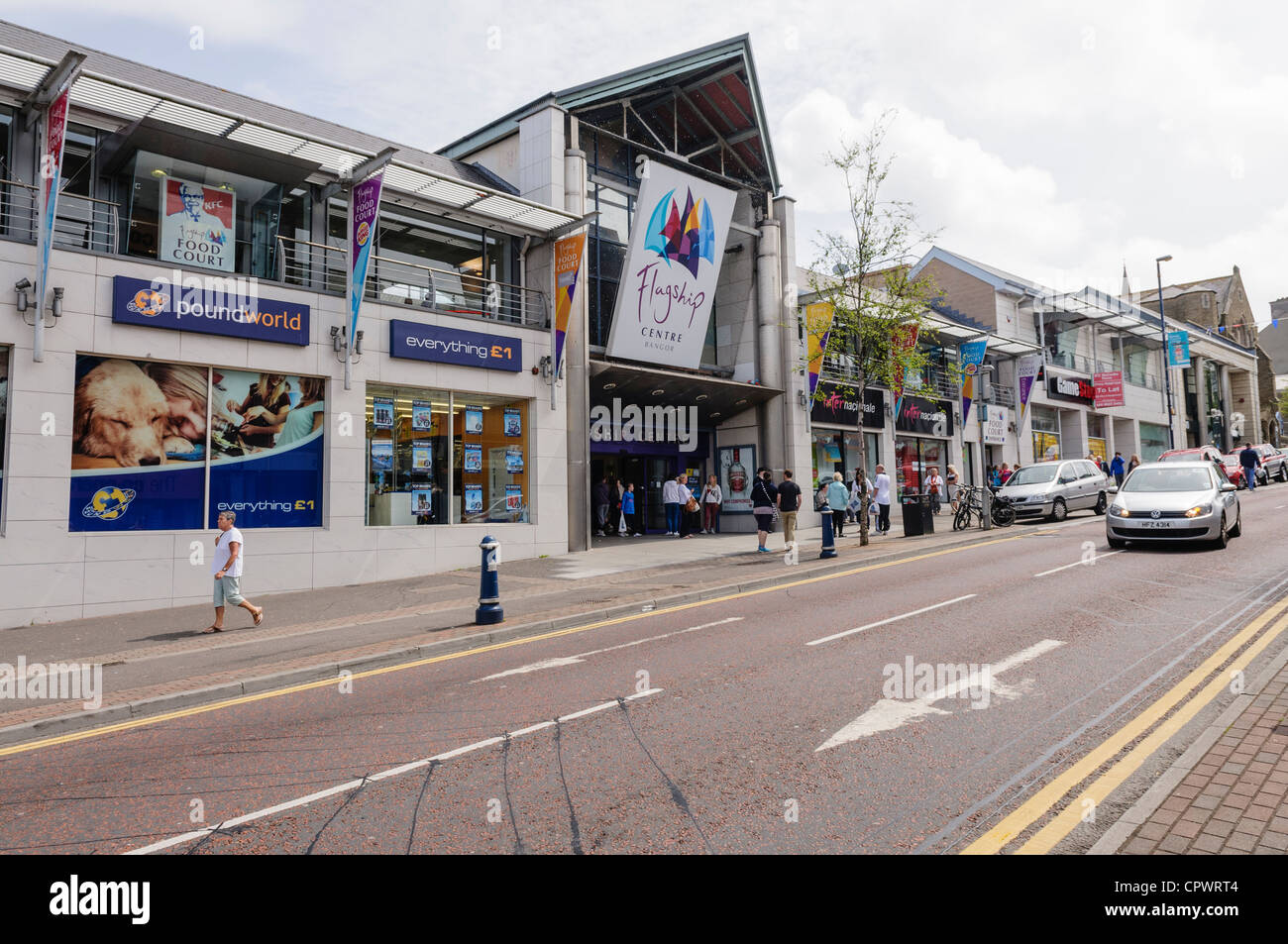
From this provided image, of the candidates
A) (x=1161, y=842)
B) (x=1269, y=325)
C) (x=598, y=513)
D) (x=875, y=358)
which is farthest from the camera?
(x=598, y=513)

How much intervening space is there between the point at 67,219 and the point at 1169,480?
792 inches

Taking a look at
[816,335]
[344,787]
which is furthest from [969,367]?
[344,787]

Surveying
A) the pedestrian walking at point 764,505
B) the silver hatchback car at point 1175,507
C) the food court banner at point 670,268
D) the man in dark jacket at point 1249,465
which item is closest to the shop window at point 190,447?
the food court banner at point 670,268

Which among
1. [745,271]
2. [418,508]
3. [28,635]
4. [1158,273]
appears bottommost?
[28,635]

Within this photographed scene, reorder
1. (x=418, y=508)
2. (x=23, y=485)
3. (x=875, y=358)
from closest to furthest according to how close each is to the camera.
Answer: (x=23, y=485) < (x=418, y=508) < (x=875, y=358)

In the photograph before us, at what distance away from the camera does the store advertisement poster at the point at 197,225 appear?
1398 cm

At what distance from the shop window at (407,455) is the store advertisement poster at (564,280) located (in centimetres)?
296

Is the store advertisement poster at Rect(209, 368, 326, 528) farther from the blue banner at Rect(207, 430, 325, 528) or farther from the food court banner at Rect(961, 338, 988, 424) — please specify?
the food court banner at Rect(961, 338, 988, 424)

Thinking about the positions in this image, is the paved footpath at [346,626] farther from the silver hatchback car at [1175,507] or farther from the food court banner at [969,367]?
the food court banner at [969,367]

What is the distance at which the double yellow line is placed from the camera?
12.2 feet
